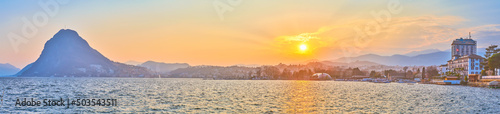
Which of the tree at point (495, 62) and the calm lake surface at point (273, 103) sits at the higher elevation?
the tree at point (495, 62)

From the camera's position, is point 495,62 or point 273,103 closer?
point 273,103

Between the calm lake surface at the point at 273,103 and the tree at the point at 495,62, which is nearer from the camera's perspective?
the calm lake surface at the point at 273,103

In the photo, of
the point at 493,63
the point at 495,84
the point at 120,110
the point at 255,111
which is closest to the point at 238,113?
the point at 255,111

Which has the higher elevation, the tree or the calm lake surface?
the tree

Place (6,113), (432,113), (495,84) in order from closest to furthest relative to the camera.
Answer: (6,113)
(432,113)
(495,84)

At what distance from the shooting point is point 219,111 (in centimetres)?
5838

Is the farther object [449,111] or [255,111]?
[449,111]

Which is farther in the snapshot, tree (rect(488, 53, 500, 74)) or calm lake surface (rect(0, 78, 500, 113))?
tree (rect(488, 53, 500, 74))

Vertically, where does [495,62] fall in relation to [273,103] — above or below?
above

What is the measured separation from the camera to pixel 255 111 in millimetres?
58188

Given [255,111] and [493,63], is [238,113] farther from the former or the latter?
[493,63]

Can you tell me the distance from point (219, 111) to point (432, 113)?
3319 centimetres

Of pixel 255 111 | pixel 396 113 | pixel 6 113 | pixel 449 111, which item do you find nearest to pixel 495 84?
pixel 449 111

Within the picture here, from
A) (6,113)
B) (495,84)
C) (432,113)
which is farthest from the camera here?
(495,84)
